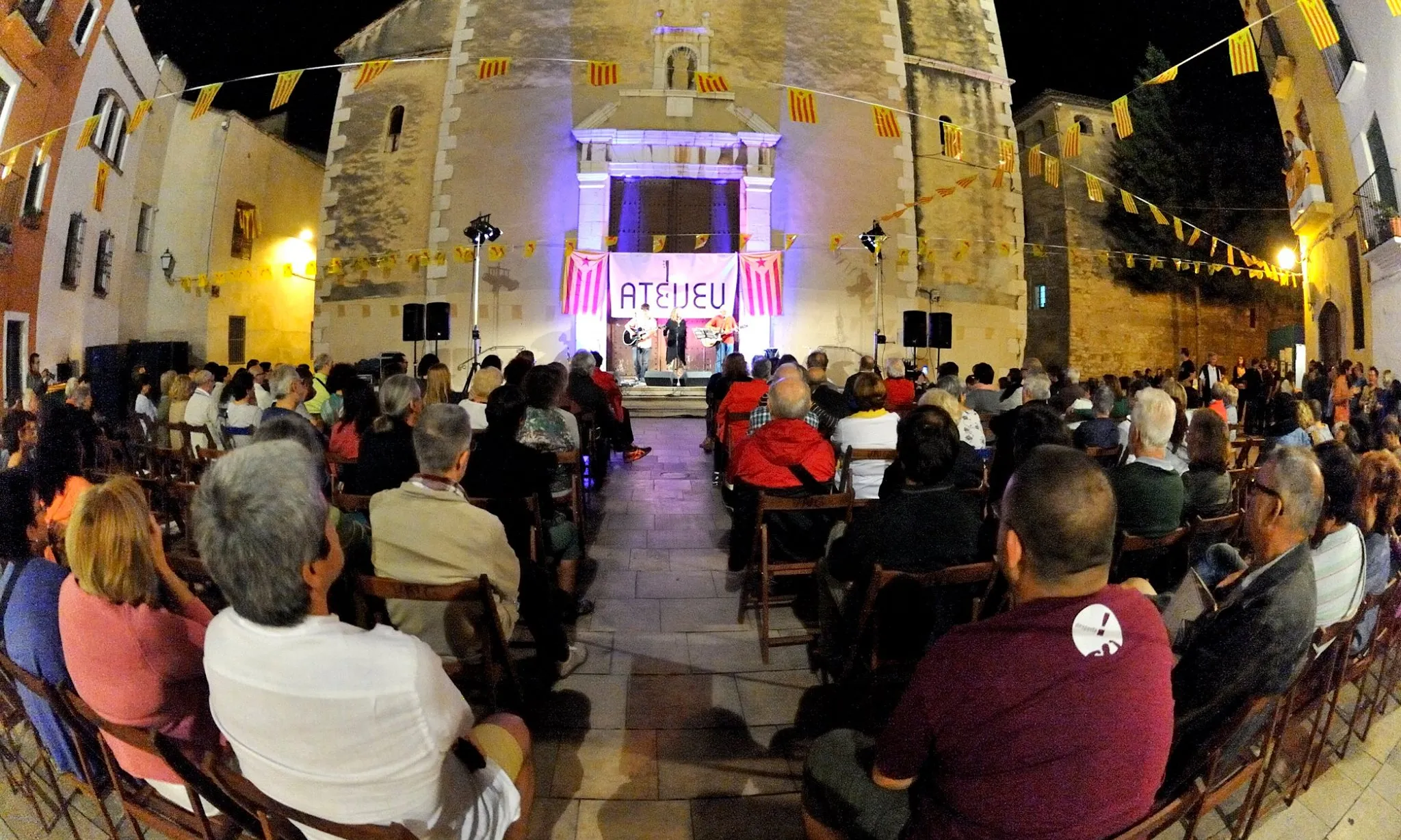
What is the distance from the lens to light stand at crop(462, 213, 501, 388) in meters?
13.1

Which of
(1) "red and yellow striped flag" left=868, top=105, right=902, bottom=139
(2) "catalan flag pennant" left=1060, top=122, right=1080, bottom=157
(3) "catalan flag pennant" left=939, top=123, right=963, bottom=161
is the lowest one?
(2) "catalan flag pennant" left=1060, top=122, right=1080, bottom=157

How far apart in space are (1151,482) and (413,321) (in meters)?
12.4

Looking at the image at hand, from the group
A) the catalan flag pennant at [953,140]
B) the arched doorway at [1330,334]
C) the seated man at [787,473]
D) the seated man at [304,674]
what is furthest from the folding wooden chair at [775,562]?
the arched doorway at [1330,334]

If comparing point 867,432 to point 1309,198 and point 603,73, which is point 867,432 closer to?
point 603,73

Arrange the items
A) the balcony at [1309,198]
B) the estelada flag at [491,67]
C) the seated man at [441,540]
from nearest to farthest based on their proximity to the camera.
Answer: the seated man at [441,540] → the estelada flag at [491,67] → the balcony at [1309,198]

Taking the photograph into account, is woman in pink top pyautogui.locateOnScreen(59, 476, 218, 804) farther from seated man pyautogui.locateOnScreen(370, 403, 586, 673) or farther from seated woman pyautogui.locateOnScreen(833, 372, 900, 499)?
seated woman pyautogui.locateOnScreen(833, 372, 900, 499)

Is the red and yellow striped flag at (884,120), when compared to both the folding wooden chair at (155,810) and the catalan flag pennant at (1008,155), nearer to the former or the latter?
the catalan flag pennant at (1008,155)

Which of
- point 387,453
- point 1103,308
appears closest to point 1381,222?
point 1103,308

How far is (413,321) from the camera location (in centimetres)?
1296

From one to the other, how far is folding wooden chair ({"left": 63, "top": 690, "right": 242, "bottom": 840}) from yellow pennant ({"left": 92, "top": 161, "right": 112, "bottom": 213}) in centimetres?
1126

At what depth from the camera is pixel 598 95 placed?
14555mm

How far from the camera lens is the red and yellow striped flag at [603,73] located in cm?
1132

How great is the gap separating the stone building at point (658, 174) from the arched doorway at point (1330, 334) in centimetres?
595

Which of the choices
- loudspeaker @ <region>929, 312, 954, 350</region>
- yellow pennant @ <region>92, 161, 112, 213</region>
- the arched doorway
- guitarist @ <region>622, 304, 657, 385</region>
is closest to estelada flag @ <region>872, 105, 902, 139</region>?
loudspeaker @ <region>929, 312, 954, 350</region>
